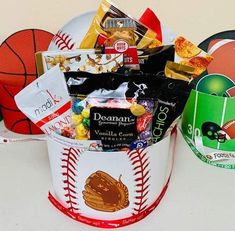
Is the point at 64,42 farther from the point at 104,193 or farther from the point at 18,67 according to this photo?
the point at 104,193

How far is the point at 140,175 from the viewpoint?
1.97ft

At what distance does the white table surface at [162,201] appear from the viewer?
0.64 meters

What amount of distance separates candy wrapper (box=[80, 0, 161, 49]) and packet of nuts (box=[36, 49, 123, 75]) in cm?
5

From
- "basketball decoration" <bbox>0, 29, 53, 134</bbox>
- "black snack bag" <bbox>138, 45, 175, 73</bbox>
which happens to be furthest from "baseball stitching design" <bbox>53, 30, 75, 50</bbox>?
"black snack bag" <bbox>138, 45, 175, 73</bbox>

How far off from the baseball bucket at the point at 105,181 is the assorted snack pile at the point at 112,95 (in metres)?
0.02

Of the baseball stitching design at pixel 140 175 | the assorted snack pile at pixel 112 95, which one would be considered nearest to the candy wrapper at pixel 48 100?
the assorted snack pile at pixel 112 95

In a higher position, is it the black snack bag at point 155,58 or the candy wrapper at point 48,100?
the black snack bag at point 155,58

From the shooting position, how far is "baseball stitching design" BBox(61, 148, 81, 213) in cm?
58

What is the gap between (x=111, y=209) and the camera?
63 centimetres

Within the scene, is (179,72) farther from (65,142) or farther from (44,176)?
(44,176)

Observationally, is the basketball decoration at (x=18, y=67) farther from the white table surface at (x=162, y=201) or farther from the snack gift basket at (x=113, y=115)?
the snack gift basket at (x=113, y=115)

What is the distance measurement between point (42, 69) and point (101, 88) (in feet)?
0.34

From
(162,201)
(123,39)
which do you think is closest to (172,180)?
(162,201)

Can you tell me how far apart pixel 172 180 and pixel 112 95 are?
25 centimetres
